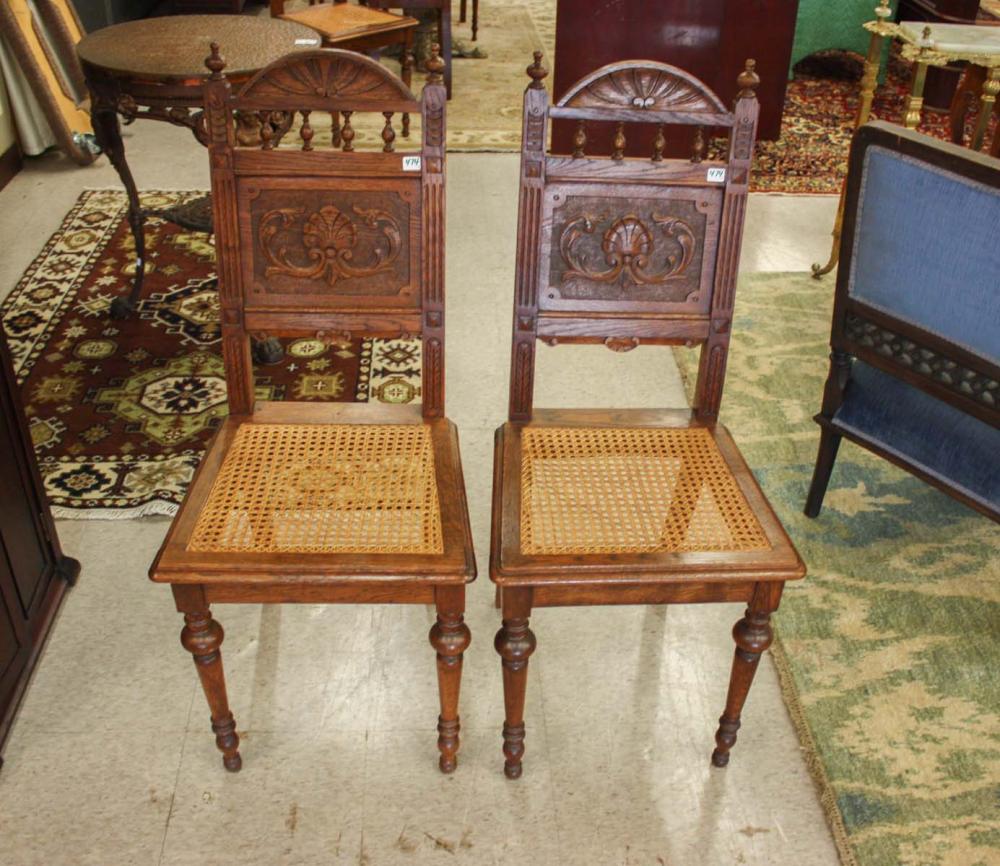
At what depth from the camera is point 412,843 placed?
5.89ft

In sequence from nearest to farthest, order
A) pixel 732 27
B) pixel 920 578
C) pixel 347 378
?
pixel 920 578
pixel 347 378
pixel 732 27

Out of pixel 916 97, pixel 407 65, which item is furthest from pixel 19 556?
pixel 407 65

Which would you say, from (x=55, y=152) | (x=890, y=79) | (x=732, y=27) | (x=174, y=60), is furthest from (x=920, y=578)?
(x=890, y=79)

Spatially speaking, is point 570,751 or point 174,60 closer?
A: point 570,751

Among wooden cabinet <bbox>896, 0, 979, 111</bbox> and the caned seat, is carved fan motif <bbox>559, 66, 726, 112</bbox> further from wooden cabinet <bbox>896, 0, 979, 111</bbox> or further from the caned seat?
wooden cabinet <bbox>896, 0, 979, 111</bbox>

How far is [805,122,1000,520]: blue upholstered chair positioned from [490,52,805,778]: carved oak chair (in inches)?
17.7

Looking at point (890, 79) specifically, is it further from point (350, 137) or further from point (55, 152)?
point (350, 137)

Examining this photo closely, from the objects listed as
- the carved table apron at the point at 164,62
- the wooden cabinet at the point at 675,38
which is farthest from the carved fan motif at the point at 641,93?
the wooden cabinet at the point at 675,38

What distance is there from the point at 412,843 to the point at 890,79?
5.75 meters

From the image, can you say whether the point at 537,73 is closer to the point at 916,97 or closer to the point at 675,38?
the point at 916,97

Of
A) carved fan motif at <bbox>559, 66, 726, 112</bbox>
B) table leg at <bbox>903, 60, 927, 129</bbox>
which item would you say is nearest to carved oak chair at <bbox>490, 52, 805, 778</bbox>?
carved fan motif at <bbox>559, 66, 726, 112</bbox>

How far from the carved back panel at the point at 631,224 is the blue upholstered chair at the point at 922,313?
1.44 ft

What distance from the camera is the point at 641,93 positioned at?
1837mm

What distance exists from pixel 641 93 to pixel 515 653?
960 millimetres
